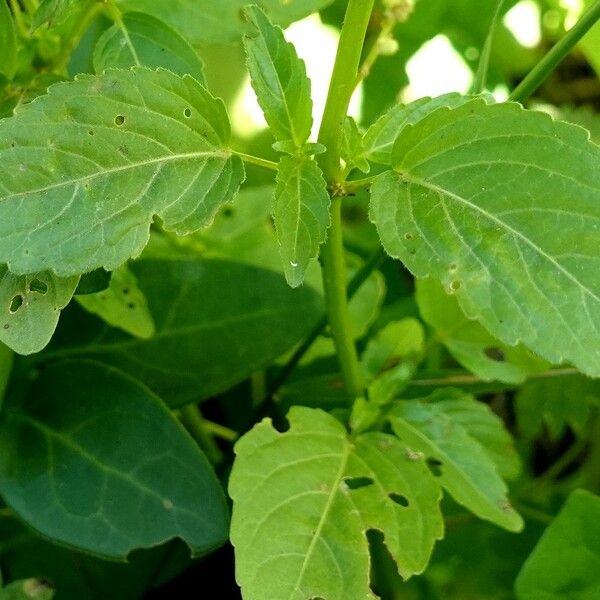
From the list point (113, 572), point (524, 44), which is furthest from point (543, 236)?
point (524, 44)

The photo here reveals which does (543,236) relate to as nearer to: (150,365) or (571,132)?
(571,132)

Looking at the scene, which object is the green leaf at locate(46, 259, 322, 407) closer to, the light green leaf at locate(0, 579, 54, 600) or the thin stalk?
the thin stalk

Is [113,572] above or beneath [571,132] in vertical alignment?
beneath

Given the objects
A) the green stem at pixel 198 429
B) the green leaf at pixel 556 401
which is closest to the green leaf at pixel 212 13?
the green stem at pixel 198 429

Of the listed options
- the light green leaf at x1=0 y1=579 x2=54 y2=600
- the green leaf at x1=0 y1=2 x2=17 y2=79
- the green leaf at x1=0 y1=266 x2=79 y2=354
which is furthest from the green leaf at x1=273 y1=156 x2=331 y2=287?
the light green leaf at x1=0 y1=579 x2=54 y2=600

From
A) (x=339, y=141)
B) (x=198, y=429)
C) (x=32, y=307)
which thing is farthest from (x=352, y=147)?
(x=198, y=429)

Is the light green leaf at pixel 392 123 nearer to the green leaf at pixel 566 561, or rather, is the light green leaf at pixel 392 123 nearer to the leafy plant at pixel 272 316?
the leafy plant at pixel 272 316
